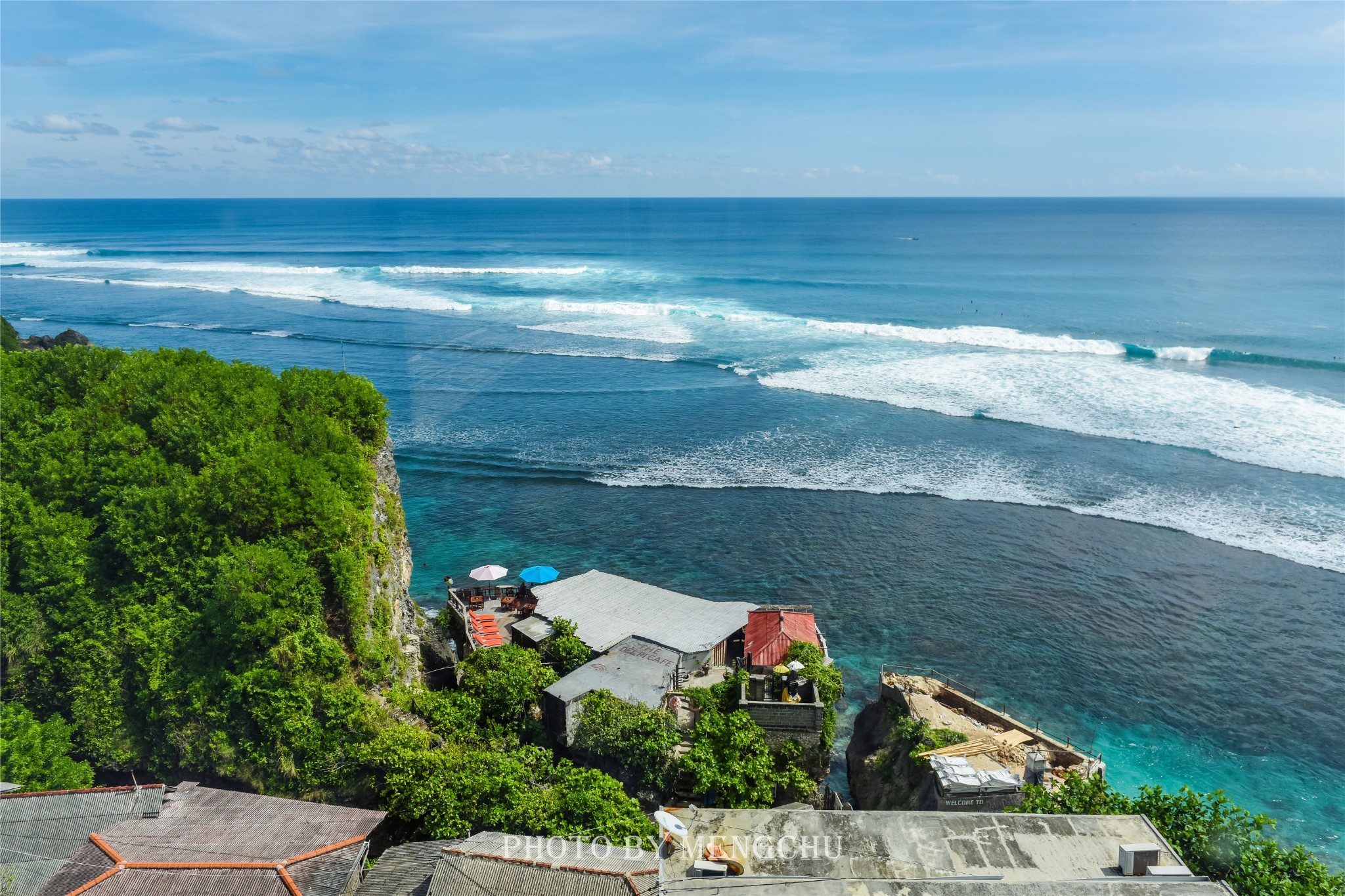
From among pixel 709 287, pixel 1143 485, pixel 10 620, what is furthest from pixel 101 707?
pixel 709 287

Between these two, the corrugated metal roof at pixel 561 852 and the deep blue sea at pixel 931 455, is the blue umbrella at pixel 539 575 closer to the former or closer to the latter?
the deep blue sea at pixel 931 455

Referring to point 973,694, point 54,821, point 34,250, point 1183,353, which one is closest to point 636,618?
point 973,694

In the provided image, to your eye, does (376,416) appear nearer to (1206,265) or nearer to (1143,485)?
(1143,485)

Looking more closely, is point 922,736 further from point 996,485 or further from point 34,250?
point 34,250

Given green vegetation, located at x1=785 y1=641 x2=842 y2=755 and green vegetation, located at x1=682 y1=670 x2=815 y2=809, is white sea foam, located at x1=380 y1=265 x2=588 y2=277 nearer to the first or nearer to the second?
green vegetation, located at x1=785 y1=641 x2=842 y2=755

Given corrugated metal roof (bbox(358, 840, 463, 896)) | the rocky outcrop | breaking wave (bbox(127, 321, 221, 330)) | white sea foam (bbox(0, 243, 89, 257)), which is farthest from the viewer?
white sea foam (bbox(0, 243, 89, 257))

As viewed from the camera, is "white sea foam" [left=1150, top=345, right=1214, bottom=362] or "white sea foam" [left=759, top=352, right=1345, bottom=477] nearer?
"white sea foam" [left=759, top=352, right=1345, bottom=477]

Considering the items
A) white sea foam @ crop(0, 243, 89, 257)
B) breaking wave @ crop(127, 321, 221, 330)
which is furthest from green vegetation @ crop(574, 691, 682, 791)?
white sea foam @ crop(0, 243, 89, 257)

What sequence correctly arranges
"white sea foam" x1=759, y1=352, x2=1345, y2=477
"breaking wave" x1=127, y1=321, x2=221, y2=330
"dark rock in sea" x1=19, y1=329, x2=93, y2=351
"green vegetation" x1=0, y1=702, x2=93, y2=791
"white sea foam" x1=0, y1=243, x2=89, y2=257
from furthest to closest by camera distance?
"white sea foam" x1=0, y1=243, x2=89, y2=257 → "breaking wave" x1=127, y1=321, x2=221, y2=330 → "dark rock in sea" x1=19, y1=329, x2=93, y2=351 → "white sea foam" x1=759, y1=352, x2=1345, y2=477 → "green vegetation" x1=0, y1=702, x2=93, y2=791
